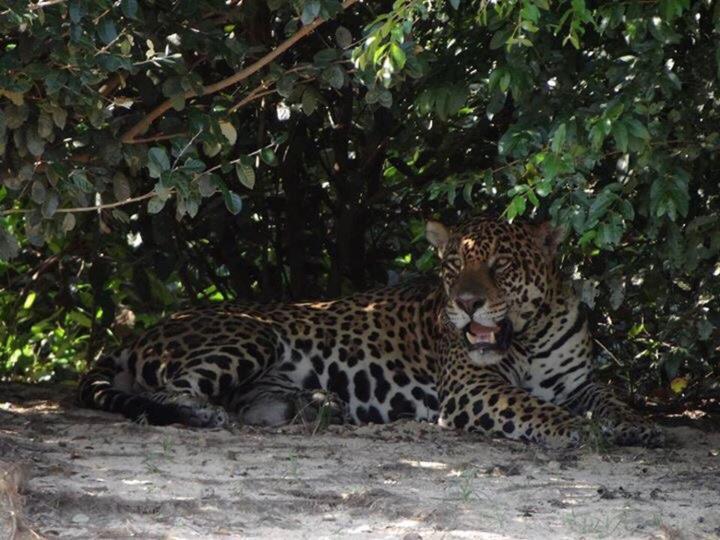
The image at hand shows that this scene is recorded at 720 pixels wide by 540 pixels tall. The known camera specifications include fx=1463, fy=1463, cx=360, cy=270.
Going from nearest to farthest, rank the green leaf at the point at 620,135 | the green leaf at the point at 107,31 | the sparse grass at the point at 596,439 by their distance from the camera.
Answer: the green leaf at the point at 620,135
the green leaf at the point at 107,31
the sparse grass at the point at 596,439

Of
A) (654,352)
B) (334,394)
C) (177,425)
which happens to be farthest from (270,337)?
(654,352)

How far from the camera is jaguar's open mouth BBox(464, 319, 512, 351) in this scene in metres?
9.19

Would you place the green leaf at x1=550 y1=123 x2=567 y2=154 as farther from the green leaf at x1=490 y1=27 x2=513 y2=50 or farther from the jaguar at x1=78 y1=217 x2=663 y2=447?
the jaguar at x1=78 y1=217 x2=663 y2=447

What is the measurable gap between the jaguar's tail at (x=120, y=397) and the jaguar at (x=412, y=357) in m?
0.01

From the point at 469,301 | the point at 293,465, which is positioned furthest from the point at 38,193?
the point at 469,301

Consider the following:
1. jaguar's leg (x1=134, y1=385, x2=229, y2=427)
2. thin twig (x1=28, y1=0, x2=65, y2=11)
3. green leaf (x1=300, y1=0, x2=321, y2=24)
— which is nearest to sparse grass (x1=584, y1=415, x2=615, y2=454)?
jaguar's leg (x1=134, y1=385, x2=229, y2=427)

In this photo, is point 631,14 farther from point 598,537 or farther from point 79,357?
point 79,357

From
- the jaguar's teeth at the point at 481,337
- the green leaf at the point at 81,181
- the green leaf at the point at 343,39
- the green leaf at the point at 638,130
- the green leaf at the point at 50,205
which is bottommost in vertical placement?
the jaguar's teeth at the point at 481,337

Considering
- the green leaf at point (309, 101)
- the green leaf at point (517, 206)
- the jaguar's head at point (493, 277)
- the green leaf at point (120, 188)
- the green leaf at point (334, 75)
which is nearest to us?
the green leaf at point (517, 206)

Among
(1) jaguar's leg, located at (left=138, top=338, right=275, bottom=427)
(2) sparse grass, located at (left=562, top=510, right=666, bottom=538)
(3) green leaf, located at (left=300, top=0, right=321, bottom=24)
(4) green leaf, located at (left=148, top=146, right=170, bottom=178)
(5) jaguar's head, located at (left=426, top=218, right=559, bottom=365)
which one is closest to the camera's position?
(2) sparse grass, located at (left=562, top=510, right=666, bottom=538)

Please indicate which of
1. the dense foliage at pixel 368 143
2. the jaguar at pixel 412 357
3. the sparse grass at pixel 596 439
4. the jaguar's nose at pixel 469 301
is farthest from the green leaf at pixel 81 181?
the sparse grass at pixel 596 439

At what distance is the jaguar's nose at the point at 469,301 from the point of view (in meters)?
9.02

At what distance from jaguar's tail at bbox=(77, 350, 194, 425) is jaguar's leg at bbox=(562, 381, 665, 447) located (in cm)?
247

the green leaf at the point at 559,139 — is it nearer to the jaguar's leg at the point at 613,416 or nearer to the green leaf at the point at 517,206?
the green leaf at the point at 517,206
